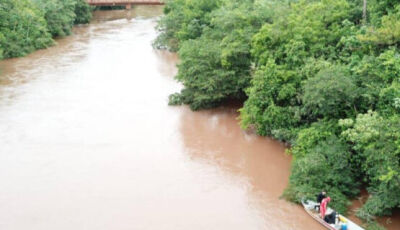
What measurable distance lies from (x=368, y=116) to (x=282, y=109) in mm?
3953

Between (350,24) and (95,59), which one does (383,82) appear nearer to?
(350,24)

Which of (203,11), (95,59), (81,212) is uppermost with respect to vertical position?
(203,11)

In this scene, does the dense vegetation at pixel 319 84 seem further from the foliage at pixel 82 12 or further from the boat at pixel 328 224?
the foliage at pixel 82 12

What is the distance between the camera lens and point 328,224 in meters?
13.2

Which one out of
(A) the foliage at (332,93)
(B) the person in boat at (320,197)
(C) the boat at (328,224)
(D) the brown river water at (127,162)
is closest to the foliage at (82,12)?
(D) the brown river water at (127,162)

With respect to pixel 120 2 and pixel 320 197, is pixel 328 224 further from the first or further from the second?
pixel 120 2

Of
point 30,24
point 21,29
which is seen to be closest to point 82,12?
point 30,24

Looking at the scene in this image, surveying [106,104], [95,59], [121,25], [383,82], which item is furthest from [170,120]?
[121,25]

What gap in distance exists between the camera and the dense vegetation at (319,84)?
13.6 m

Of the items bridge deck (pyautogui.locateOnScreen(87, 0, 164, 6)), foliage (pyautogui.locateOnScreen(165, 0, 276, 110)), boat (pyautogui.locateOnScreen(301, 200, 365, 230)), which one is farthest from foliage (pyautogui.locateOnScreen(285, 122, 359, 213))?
bridge deck (pyautogui.locateOnScreen(87, 0, 164, 6))

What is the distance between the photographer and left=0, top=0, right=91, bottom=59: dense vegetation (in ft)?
104

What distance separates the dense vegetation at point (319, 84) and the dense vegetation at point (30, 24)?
48.1ft

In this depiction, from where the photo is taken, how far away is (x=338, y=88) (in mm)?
14766

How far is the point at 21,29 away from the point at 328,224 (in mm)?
26552
